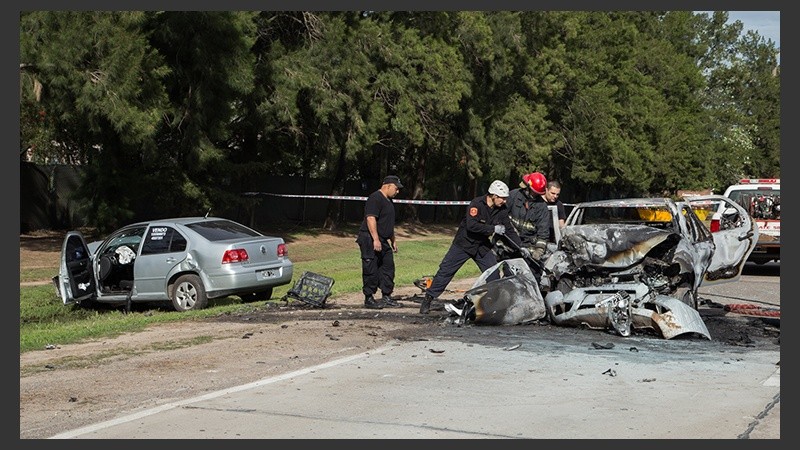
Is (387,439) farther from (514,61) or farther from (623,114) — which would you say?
(623,114)

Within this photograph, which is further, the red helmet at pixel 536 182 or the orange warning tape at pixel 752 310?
the orange warning tape at pixel 752 310

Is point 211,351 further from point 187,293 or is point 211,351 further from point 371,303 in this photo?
point 187,293

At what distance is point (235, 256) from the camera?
15.4 meters

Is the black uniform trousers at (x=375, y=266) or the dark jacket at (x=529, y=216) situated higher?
the dark jacket at (x=529, y=216)

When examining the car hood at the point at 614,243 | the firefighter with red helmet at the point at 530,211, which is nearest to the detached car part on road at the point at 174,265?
the firefighter with red helmet at the point at 530,211

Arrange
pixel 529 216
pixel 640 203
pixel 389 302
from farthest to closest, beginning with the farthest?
1. pixel 389 302
2. pixel 640 203
3. pixel 529 216

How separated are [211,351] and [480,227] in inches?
159

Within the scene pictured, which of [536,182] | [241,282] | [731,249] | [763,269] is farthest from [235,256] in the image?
[763,269]

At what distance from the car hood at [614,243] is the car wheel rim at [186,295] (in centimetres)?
596

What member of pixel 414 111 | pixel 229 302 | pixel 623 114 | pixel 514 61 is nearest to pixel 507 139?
pixel 514 61

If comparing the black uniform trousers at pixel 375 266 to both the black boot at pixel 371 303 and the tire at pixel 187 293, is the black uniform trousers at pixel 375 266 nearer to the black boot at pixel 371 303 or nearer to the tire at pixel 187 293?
the black boot at pixel 371 303

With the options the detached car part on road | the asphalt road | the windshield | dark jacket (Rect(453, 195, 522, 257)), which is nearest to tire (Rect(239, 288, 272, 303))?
the detached car part on road

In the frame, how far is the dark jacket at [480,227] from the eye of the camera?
13242mm

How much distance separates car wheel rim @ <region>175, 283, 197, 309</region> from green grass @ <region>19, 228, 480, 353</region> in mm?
246
